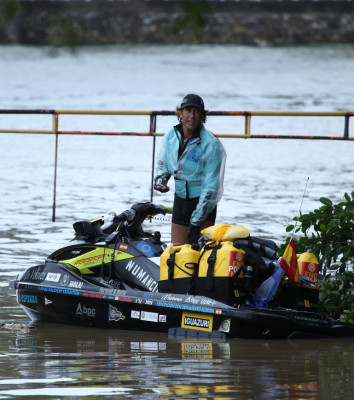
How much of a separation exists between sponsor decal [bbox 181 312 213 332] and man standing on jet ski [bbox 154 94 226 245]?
2.84 feet

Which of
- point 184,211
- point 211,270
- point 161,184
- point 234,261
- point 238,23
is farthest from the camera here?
point 238,23

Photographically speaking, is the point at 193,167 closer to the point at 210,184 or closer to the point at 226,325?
the point at 210,184

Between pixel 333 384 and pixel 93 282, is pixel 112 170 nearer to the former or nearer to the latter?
pixel 93 282

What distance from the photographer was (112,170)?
60.2ft

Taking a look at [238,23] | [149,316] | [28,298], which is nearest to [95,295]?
[149,316]

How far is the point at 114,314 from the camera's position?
732 centimetres

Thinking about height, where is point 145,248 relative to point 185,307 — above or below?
above

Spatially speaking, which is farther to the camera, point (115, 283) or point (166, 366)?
point (115, 283)

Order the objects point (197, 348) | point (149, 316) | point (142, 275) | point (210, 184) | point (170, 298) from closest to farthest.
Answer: point (197, 348) < point (170, 298) < point (149, 316) < point (142, 275) < point (210, 184)

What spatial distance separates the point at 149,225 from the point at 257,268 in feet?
18.0

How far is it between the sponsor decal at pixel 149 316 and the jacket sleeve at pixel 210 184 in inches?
34.5

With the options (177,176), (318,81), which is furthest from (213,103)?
(177,176)

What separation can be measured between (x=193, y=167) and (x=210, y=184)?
7.9 inches

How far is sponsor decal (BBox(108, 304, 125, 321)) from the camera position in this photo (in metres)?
7.30
